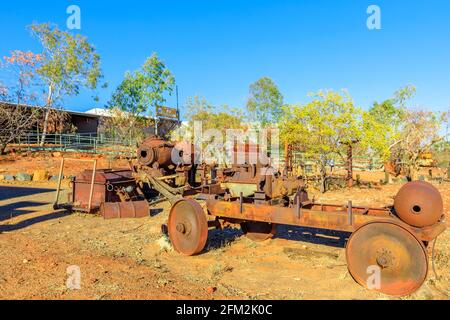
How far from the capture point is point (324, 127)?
44.6 feet

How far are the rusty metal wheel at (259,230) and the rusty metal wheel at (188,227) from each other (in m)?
1.49

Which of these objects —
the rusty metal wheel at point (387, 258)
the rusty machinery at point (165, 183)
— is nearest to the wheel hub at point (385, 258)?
the rusty metal wheel at point (387, 258)

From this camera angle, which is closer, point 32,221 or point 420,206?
point 420,206

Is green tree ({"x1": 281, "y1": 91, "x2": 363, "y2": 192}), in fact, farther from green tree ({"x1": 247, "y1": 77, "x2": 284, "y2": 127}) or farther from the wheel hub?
green tree ({"x1": 247, "y1": 77, "x2": 284, "y2": 127})

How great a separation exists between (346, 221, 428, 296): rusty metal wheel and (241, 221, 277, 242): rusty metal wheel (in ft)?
8.52

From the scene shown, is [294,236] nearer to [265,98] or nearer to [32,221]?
[32,221]

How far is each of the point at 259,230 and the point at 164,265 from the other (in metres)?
2.25

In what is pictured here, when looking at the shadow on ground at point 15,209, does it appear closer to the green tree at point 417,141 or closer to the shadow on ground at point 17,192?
the shadow on ground at point 17,192

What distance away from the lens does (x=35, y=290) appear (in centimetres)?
447

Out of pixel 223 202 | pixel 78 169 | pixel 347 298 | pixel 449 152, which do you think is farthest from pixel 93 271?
pixel 449 152

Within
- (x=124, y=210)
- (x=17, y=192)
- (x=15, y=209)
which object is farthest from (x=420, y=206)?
(x=17, y=192)

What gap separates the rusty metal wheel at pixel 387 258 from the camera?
4188mm

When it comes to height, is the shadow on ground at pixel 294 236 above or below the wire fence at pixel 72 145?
below

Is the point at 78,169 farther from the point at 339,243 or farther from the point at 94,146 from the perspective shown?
the point at 339,243
